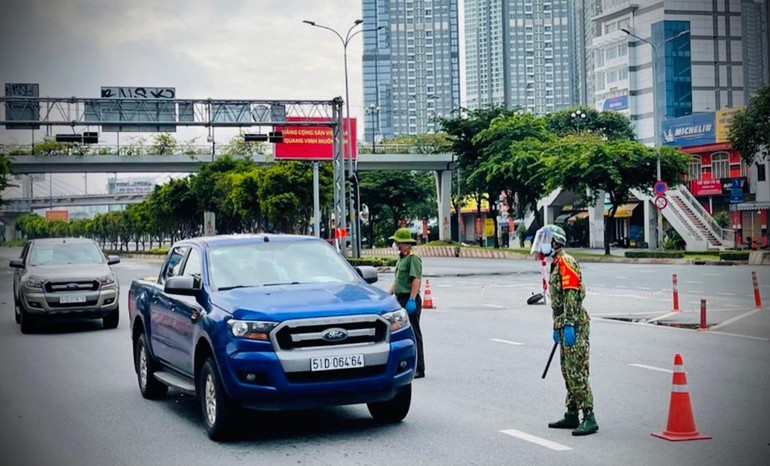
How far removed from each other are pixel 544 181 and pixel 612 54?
6026 centimetres

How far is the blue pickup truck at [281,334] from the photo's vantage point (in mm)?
8141

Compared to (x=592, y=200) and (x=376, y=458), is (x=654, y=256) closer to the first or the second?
(x=592, y=200)

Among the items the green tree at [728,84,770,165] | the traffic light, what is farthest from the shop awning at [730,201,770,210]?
the traffic light

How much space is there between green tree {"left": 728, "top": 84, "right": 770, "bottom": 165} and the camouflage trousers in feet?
153

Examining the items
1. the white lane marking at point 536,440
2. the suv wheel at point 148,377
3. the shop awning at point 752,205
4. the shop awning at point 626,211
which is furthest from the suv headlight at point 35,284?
the shop awning at point 626,211

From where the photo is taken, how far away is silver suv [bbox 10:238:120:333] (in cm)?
1880

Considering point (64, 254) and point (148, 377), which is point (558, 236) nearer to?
point (148, 377)

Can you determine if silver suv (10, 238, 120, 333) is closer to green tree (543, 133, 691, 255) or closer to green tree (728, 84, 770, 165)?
green tree (543, 133, 691, 255)

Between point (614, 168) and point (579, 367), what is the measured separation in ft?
150

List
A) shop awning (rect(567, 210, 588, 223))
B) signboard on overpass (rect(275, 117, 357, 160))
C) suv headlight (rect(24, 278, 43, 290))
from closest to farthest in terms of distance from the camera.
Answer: suv headlight (rect(24, 278, 43, 290)), signboard on overpass (rect(275, 117, 357, 160)), shop awning (rect(567, 210, 588, 223))

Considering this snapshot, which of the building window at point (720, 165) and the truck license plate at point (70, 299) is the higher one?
the building window at point (720, 165)

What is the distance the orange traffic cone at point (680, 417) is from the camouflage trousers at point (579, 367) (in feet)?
2.20

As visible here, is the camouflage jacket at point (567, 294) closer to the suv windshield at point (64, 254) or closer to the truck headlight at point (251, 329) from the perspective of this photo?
the truck headlight at point (251, 329)

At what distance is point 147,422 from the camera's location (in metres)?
9.70
